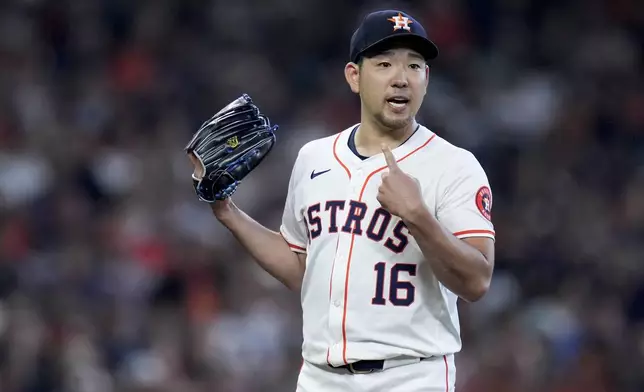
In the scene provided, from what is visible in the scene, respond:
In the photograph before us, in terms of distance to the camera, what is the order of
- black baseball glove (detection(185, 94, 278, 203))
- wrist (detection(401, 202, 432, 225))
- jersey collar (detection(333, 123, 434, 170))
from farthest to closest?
black baseball glove (detection(185, 94, 278, 203))
jersey collar (detection(333, 123, 434, 170))
wrist (detection(401, 202, 432, 225))

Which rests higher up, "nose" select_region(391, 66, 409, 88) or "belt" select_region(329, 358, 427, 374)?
"nose" select_region(391, 66, 409, 88)

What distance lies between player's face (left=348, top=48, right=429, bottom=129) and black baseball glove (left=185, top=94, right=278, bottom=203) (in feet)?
1.53

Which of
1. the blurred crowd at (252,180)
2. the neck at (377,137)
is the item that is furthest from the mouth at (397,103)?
the blurred crowd at (252,180)

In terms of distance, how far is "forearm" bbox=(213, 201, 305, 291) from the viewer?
366 centimetres

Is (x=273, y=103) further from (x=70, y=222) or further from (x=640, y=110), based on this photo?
(x=640, y=110)

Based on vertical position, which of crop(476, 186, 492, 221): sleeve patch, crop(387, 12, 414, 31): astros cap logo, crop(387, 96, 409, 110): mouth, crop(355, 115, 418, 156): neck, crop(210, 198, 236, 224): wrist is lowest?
crop(210, 198, 236, 224): wrist

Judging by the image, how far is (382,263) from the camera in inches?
129

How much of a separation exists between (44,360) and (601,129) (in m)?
4.30

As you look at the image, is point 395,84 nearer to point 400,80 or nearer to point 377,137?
point 400,80

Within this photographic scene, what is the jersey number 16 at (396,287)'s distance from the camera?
3254 millimetres

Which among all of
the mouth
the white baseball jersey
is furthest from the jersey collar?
the mouth

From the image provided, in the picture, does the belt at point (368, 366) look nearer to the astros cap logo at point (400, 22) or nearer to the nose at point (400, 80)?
the nose at point (400, 80)

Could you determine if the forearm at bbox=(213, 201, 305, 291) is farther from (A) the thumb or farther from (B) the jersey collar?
(A) the thumb

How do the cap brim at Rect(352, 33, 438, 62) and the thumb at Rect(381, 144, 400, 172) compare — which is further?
the cap brim at Rect(352, 33, 438, 62)
